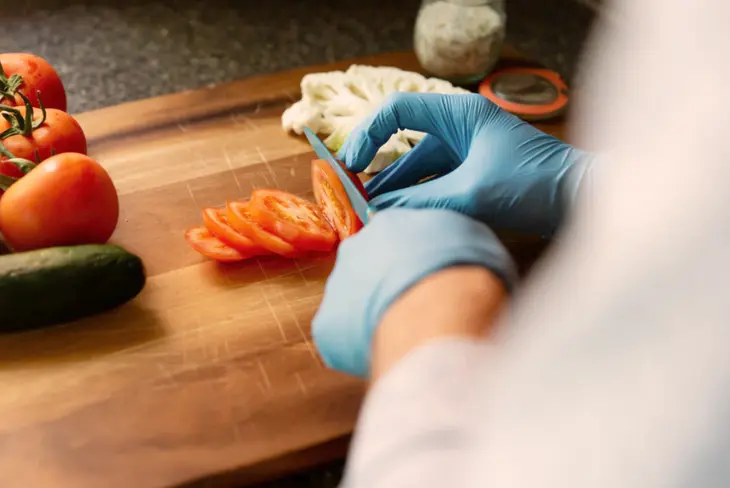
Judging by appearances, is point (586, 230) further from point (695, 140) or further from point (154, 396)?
point (154, 396)

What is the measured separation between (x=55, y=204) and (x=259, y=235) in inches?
9.5

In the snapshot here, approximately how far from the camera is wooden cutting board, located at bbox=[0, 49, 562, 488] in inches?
28.0

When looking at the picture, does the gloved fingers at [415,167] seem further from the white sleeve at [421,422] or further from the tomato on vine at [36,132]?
the white sleeve at [421,422]

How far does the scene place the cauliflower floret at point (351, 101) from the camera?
3.61 feet

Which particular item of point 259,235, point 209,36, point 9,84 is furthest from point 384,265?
point 209,36

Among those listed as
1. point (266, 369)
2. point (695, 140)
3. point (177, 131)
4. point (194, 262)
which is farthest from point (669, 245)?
point (177, 131)

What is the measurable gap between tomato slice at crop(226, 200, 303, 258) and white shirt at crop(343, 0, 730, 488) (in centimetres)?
57

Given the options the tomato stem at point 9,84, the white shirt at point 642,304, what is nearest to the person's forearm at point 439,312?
the white shirt at point 642,304

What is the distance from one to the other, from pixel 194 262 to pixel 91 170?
0.55ft

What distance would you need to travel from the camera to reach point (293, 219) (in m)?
0.96

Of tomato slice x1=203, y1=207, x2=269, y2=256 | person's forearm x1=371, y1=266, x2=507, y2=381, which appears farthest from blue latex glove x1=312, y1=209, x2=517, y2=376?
tomato slice x1=203, y1=207, x2=269, y2=256

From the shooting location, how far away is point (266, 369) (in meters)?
0.81

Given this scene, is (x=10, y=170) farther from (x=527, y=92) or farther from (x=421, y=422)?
(x=527, y=92)

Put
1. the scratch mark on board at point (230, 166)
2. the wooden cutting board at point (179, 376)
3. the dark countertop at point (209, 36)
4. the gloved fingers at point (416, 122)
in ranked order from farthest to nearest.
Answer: the dark countertop at point (209, 36) < the scratch mark on board at point (230, 166) < the gloved fingers at point (416, 122) < the wooden cutting board at point (179, 376)
